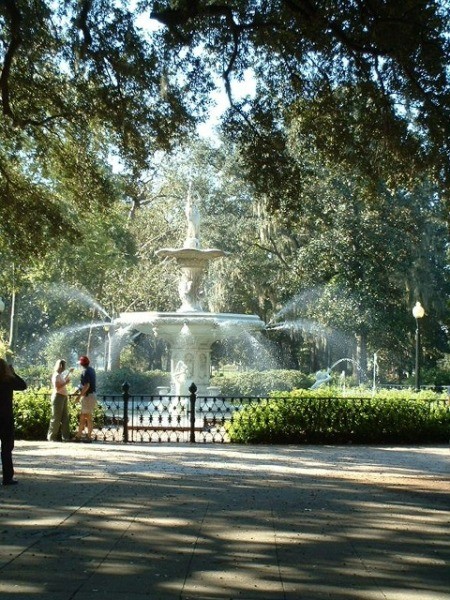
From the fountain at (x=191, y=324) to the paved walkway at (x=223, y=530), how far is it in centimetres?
840

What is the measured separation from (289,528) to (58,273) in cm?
2858

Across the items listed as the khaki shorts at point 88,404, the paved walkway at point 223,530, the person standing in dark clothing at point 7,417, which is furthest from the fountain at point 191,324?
the person standing in dark clothing at point 7,417

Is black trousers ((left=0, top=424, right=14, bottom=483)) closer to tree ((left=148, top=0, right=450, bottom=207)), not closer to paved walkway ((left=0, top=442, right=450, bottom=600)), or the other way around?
paved walkway ((left=0, top=442, right=450, bottom=600))

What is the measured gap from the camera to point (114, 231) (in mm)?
33438

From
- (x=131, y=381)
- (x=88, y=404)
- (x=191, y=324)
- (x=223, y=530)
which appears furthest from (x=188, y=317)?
(x=131, y=381)

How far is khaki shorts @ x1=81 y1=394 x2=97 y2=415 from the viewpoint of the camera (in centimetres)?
1535

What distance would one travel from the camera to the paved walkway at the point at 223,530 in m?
5.54

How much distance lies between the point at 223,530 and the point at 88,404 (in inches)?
335

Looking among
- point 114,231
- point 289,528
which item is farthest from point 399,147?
point 114,231

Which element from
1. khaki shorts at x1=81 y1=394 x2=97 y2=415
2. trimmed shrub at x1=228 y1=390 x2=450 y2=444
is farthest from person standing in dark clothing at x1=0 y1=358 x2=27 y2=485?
trimmed shrub at x1=228 y1=390 x2=450 y2=444

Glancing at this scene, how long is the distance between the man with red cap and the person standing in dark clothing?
211 inches

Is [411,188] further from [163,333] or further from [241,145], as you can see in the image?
[163,333]

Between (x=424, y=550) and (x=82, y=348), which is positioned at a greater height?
(x=82, y=348)

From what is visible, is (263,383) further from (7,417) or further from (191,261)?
(7,417)
